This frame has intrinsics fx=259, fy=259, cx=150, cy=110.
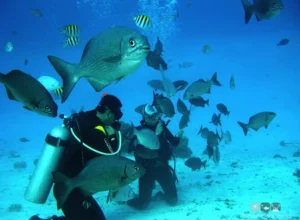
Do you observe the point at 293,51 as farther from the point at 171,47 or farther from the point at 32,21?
the point at 32,21

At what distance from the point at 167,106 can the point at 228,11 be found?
40339mm

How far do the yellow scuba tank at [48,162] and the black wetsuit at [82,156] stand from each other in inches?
7.5

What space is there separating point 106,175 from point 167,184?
5.20m

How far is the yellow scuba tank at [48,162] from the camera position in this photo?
4.39 metres

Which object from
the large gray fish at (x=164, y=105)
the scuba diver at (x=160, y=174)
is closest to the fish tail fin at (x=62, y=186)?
the large gray fish at (x=164, y=105)

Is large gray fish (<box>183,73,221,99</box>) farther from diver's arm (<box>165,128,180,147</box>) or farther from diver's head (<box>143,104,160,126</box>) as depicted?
diver's head (<box>143,104,160,126</box>)

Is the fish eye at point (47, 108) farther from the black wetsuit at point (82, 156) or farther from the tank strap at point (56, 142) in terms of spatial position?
the tank strap at point (56, 142)

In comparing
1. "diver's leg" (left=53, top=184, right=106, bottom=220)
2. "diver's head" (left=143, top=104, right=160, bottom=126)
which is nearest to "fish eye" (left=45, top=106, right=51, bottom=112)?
"diver's leg" (left=53, top=184, right=106, bottom=220)

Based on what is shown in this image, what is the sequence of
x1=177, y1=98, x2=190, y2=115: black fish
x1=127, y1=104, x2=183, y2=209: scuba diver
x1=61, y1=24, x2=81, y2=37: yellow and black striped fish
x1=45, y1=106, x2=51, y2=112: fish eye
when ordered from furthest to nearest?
x1=61, y1=24, x2=81, y2=37: yellow and black striped fish, x1=177, y1=98, x2=190, y2=115: black fish, x1=127, y1=104, x2=183, y2=209: scuba diver, x1=45, y1=106, x2=51, y2=112: fish eye

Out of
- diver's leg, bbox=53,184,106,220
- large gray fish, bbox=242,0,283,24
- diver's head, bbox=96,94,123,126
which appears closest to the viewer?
diver's head, bbox=96,94,123,126

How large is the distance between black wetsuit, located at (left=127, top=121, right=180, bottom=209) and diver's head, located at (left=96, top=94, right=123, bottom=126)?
11.8 feet

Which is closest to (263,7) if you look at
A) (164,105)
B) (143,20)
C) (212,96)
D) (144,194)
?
(164,105)

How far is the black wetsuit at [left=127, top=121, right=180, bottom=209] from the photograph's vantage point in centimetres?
750

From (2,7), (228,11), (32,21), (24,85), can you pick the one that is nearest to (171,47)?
(228,11)
